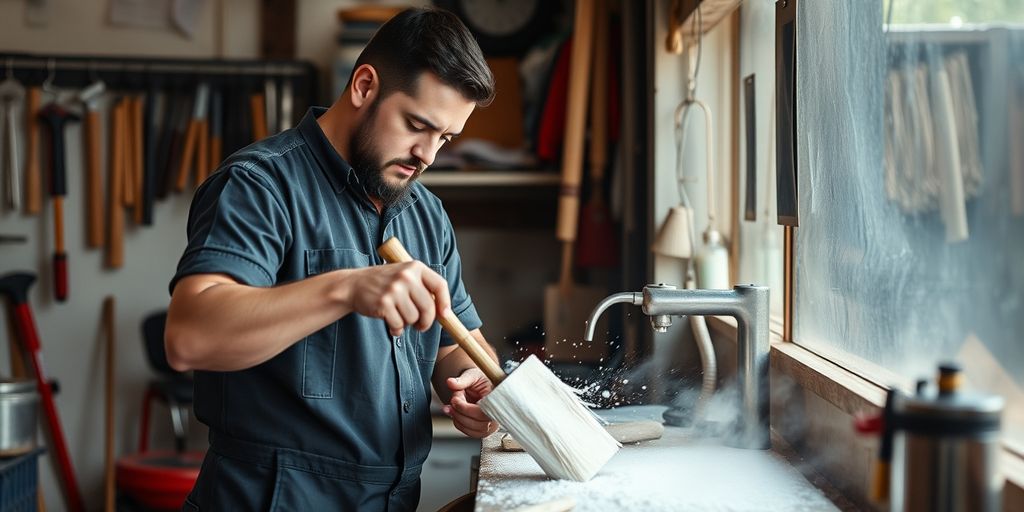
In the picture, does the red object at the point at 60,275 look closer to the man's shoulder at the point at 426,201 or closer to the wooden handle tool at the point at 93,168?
the wooden handle tool at the point at 93,168

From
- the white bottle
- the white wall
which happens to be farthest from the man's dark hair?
the white wall

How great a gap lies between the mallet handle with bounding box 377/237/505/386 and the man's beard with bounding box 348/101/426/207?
0.16m

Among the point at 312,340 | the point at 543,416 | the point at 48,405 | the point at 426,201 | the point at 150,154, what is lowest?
the point at 48,405

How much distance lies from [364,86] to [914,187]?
34.9 inches

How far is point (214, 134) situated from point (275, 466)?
2.35 metres

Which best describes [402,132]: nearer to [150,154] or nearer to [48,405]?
[150,154]

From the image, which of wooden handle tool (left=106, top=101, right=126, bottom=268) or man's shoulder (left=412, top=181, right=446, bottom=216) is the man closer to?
man's shoulder (left=412, top=181, right=446, bottom=216)

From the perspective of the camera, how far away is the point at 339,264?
1.64 meters

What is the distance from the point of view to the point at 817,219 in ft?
5.98

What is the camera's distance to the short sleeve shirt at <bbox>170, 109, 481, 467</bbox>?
5.04 feet

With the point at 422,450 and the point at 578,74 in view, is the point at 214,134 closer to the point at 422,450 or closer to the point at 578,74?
the point at 578,74

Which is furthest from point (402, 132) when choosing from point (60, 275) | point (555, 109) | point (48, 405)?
point (48, 405)

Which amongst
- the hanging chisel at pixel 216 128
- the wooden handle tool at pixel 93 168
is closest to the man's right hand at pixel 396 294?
the hanging chisel at pixel 216 128

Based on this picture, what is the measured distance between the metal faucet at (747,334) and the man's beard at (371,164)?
404mm
